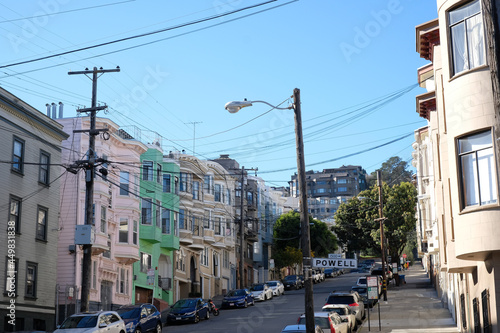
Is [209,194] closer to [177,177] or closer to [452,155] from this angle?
[177,177]

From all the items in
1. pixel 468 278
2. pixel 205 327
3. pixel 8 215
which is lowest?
pixel 205 327

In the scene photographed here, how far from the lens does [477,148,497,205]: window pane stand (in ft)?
51.0

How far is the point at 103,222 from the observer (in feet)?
137

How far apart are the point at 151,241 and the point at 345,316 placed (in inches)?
861

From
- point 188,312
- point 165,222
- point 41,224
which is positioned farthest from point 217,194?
point 41,224

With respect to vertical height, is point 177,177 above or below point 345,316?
above

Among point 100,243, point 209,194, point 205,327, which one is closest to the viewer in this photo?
point 205,327

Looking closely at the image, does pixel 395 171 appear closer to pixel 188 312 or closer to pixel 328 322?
pixel 188 312

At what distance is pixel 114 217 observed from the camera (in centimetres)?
4406

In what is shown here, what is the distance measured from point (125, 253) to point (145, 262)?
17.1 feet

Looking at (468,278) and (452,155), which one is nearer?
(452,155)

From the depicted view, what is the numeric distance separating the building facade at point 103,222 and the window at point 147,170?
43.2 inches

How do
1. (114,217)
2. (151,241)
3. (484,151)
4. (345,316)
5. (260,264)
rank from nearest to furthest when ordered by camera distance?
(484,151) < (345,316) < (114,217) < (151,241) < (260,264)

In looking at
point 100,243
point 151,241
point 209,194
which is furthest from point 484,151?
point 209,194
